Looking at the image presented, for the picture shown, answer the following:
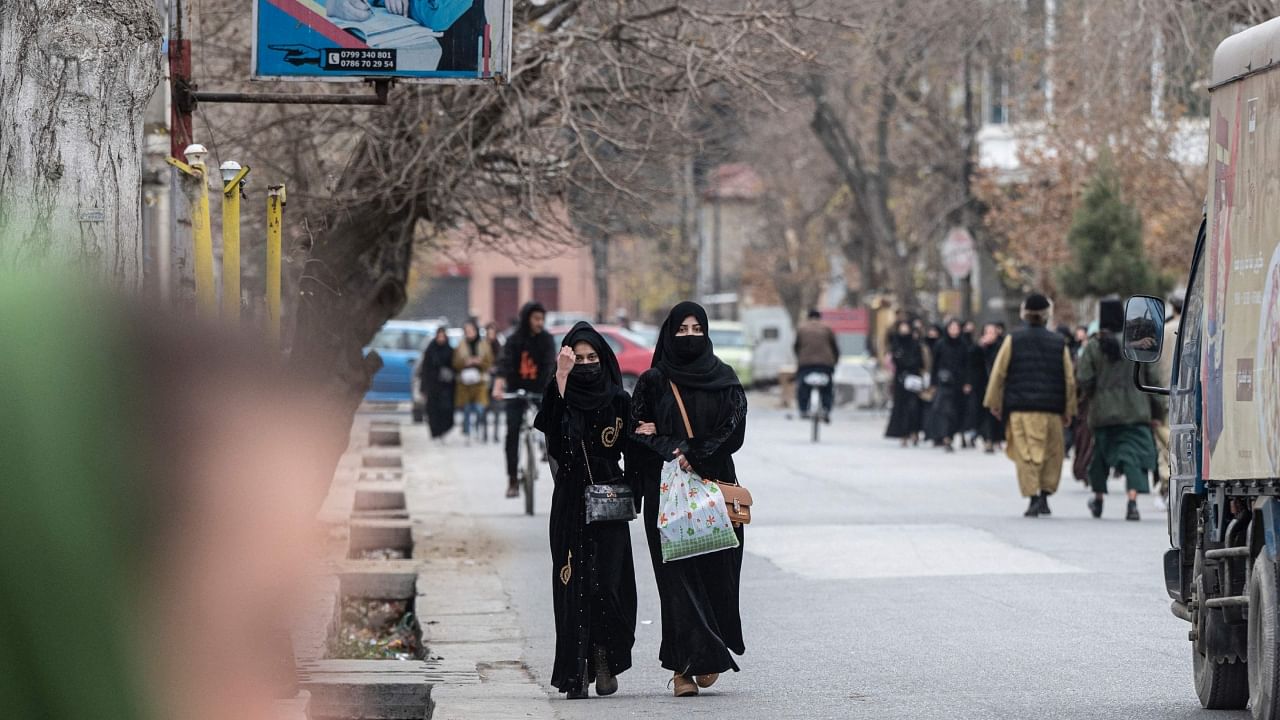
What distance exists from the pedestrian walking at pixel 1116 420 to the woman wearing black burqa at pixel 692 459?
840 cm

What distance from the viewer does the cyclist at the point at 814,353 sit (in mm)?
29469

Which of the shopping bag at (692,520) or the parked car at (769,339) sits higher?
the shopping bag at (692,520)

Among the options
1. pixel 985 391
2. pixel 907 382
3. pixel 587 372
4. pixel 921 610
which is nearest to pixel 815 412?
pixel 907 382

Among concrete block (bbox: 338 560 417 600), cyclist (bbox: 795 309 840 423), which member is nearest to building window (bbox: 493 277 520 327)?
cyclist (bbox: 795 309 840 423)

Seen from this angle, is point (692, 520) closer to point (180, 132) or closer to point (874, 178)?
point (180, 132)

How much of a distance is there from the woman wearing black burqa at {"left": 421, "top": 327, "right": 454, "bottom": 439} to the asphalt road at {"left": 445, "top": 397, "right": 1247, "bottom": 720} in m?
8.06

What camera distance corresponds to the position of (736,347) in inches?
1869

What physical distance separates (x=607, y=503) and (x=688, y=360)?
2.61 ft

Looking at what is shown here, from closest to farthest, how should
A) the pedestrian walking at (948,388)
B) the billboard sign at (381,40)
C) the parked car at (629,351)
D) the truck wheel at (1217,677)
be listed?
the truck wheel at (1217,677) < the billboard sign at (381,40) < the pedestrian walking at (948,388) < the parked car at (629,351)

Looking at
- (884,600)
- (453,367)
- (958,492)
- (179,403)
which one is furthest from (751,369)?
(179,403)

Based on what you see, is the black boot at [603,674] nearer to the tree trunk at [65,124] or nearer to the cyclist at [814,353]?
the tree trunk at [65,124]

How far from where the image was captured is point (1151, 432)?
17.0m

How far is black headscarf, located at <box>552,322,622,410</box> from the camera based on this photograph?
8.66 m

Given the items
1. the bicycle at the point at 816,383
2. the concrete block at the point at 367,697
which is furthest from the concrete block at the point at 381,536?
the bicycle at the point at 816,383
